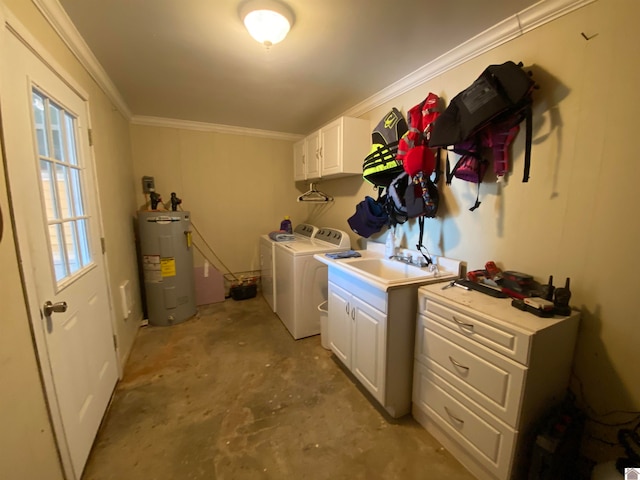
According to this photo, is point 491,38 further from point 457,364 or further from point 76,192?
point 76,192

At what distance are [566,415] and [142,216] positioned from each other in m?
3.53

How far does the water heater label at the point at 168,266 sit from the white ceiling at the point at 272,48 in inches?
63.7

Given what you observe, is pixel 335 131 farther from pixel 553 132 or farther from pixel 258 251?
pixel 258 251

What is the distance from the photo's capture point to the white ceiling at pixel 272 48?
1353 millimetres

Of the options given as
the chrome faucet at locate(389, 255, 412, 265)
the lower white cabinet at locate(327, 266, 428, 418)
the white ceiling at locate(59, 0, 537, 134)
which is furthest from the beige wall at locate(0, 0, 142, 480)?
the chrome faucet at locate(389, 255, 412, 265)

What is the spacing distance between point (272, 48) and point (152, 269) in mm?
2458

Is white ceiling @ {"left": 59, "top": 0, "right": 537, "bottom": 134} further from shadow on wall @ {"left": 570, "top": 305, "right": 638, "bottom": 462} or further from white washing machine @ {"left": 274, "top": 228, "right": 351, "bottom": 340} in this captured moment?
shadow on wall @ {"left": 570, "top": 305, "right": 638, "bottom": 462}

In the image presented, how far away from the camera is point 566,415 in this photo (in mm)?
1201

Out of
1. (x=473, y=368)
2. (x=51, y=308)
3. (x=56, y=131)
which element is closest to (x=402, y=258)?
(x=473, y=368)

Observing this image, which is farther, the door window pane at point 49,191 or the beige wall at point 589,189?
the door window pane at point 49,191

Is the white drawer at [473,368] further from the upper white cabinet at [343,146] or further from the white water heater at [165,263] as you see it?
the white water heater at [165,263]

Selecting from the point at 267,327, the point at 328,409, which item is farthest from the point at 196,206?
the point at 328,409

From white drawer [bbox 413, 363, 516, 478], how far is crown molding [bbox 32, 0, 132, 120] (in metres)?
2.76

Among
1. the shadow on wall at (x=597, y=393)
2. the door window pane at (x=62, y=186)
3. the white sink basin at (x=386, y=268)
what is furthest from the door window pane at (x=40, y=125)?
the shadow on wall at (x=597, y=393)
